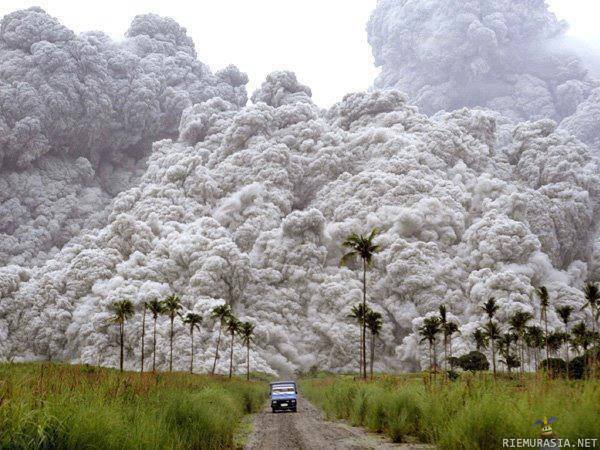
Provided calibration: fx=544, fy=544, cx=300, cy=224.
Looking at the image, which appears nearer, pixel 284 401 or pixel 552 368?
pixel 552 368

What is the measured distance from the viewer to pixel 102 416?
9.42 metres

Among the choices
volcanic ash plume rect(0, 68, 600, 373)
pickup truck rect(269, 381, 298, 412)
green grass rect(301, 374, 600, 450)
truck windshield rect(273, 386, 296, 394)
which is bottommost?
pickup truck rect(269, 381, 298, 412)

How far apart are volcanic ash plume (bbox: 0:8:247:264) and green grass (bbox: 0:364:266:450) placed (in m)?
127

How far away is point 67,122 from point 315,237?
246 feet

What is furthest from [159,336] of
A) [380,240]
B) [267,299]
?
[380,240]

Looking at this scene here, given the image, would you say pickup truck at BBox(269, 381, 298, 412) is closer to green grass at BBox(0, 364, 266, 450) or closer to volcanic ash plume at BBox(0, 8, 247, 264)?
green grass at BBox(0, 364, 266, 450)

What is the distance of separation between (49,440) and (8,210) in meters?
140

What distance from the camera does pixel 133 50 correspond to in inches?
6762

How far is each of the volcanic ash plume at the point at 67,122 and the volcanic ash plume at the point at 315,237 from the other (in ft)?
49.1

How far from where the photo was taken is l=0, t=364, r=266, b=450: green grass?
7.89 m

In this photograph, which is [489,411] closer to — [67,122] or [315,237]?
[315,237]

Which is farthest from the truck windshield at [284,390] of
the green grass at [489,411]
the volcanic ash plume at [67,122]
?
the volcanic ash plume at [67,122]

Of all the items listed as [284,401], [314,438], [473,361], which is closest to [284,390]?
[284,401]

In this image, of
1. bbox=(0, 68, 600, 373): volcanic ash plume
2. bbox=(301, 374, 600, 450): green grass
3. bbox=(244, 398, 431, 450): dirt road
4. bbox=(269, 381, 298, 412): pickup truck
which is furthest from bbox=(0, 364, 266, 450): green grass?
bbox=(0, 68, 600, 373): volcanic ash plume
